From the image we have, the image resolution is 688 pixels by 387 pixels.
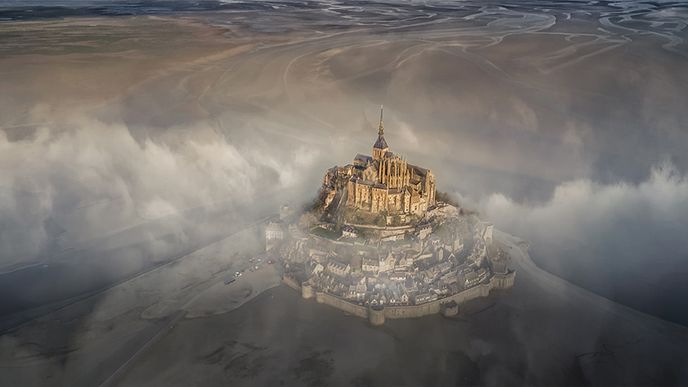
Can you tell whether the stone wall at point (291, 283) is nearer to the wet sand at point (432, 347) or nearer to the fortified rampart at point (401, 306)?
the fortified rampart at point (401, 306)

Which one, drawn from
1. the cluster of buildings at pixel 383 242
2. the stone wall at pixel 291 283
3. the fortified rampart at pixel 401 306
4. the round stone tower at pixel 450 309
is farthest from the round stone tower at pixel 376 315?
the stone wall at pixel 291 283

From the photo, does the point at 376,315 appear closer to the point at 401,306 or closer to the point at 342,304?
the point at 401,306

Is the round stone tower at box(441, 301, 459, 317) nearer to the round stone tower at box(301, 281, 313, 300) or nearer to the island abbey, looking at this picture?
the island abbey

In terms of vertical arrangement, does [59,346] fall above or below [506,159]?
below

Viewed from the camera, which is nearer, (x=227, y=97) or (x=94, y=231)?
(x=94, y=231)

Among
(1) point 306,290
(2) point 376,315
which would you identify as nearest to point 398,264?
(2) point 376,315

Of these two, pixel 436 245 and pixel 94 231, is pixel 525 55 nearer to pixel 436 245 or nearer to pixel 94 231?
pixel 436 245

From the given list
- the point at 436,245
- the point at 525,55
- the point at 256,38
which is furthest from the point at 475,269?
the point at 256,38
